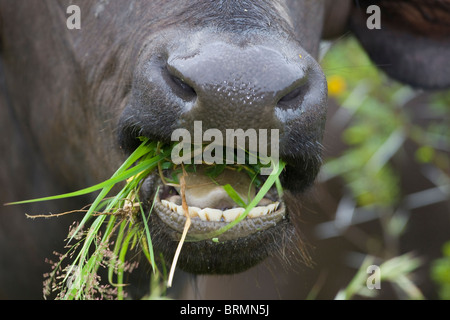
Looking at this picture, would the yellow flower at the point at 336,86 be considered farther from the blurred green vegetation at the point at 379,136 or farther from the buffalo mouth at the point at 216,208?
the buffalo mouth at the point at 216,208

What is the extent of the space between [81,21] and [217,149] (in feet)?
3.34

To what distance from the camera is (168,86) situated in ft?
7.20

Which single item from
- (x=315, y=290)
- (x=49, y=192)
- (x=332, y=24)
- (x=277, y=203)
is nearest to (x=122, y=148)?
(x=277, y=203)

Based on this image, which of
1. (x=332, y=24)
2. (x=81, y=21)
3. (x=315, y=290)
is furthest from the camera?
(x=315, y=290)

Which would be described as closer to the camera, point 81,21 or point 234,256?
point 234,256

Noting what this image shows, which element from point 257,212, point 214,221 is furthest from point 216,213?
point 257,212

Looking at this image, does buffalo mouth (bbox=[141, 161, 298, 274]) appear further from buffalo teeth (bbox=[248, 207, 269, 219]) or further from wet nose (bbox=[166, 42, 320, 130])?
wet nose (bbox=[166, 42, 320, 130])

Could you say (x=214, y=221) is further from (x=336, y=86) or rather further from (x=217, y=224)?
(x=336, y=86)

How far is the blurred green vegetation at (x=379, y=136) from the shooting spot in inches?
210

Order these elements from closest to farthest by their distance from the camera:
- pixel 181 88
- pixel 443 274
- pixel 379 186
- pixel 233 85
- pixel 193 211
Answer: pixel 233 85
pixel 181 88
pixel 193 211
pixel 443 274
pixel 379 186

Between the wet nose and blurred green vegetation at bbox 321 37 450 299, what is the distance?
319 cm

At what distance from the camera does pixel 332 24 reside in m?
3.79

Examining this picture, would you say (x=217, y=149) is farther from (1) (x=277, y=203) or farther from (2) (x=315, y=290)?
(2) (x=315, y=290)

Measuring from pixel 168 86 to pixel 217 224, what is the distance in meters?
0.49
